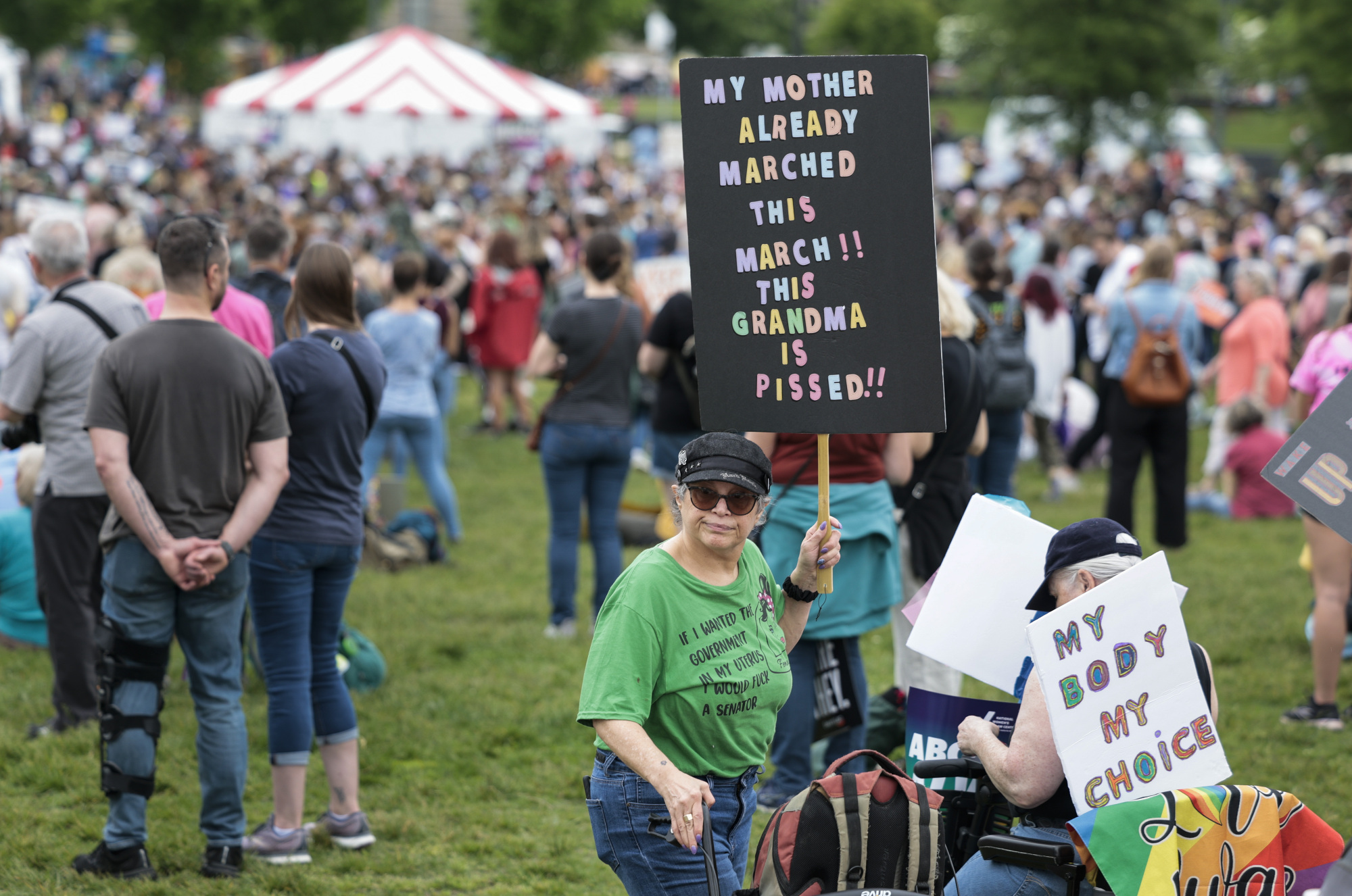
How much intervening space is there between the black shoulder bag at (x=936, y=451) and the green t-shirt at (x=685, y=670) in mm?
2373

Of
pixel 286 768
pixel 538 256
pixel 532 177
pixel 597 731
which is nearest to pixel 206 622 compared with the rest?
pixel 286 768

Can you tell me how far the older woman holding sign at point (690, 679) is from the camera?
3197mm

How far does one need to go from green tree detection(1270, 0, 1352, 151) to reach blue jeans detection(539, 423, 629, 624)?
2090 centimetres

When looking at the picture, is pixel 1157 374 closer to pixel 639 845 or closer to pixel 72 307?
pixel 72 307

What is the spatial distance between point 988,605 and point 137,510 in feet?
8.56

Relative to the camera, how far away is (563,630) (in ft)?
25.3

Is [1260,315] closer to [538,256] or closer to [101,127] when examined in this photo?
[538,256]

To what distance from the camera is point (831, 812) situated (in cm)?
313

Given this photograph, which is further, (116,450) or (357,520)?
(357,520)

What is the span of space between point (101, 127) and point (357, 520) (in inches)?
1392

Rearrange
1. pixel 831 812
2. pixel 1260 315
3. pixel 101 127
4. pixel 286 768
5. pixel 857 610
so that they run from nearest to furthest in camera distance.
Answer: pixel 831 812 → pixel 286 768 → pixel 857 610 → pixel 1260 315 → pixel 101 127

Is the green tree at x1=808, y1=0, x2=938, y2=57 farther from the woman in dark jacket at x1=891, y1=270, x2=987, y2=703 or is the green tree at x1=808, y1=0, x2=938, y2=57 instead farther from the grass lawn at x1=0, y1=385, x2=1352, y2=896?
the woman in dark jacket at x1=891, y1=270, x2=987, y2=703

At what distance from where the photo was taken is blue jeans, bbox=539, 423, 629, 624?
7293mm

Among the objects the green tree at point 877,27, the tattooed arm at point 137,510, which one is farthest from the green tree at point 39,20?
the tattooed arm at point 137,510
